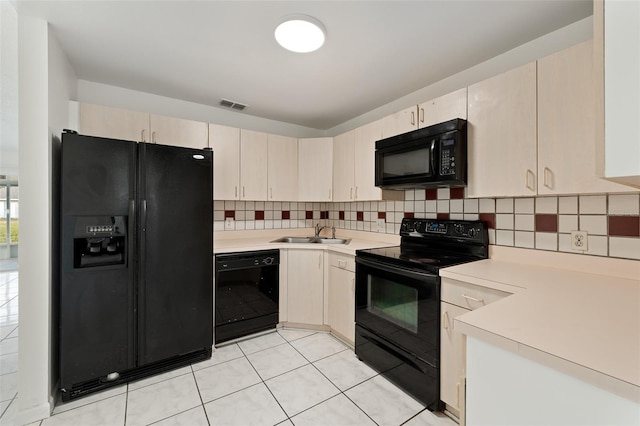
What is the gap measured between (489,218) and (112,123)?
298 cm

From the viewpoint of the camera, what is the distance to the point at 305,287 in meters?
2.68

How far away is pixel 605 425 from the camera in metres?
0.62

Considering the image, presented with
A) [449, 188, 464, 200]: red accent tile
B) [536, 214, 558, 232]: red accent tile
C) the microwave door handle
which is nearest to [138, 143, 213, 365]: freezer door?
the microwave door handle

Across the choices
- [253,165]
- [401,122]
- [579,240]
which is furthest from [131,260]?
[579,240]

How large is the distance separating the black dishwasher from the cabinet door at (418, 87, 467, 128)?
174cm

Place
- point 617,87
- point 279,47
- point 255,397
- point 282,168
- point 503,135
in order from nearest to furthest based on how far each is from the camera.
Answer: point 617,87 < point 503,135 < point 255,397 < point 279,47 < point 282,168

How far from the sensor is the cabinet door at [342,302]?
92.4 inches

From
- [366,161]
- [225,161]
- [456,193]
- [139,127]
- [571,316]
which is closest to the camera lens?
[571,316]

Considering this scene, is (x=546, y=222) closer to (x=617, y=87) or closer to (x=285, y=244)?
(x=617, y=87)

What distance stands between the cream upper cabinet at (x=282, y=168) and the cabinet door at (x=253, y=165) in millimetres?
62

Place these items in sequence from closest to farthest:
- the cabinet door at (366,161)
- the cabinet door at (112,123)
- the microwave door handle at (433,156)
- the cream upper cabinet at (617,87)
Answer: the cream upper cabinet at (617,87), the microwave door handle at (433,156), the cabinet door at (112,123), the cabinet door at (366,161)

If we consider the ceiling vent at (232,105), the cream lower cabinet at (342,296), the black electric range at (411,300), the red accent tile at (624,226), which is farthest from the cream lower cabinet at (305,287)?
the red accent tile at (624,226)

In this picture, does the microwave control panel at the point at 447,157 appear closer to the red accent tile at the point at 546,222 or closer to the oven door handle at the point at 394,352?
the red accent tile at the point at 546,222

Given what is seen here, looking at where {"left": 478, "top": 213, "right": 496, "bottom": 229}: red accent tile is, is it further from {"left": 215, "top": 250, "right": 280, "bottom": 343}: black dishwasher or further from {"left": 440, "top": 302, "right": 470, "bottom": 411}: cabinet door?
{"left": 215, "top": 250, "right": 280, "bottom": 343}: black dishwasher
